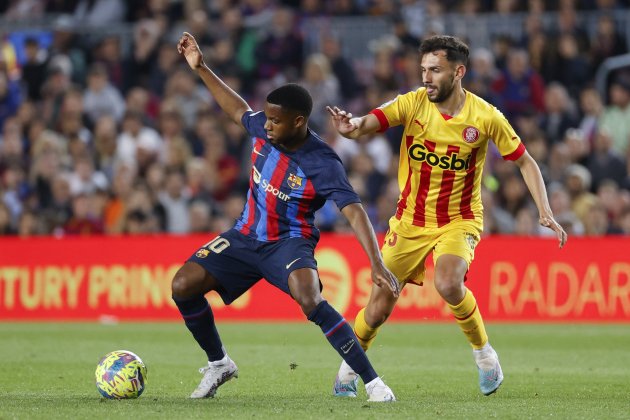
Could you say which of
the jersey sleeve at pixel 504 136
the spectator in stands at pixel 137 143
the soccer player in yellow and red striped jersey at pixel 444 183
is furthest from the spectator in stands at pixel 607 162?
the jersey sleeve at pixel 504 136

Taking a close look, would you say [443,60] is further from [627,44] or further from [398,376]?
[627,44]

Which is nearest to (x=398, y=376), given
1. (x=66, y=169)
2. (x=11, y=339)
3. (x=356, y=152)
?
(x=11, y=339)

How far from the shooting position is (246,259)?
8.76m

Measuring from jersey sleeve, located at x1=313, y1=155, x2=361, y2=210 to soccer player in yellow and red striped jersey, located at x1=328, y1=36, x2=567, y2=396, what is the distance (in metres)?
0.57

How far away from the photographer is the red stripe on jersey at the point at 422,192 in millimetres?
9422

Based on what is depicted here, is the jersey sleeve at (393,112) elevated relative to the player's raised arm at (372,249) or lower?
elevated

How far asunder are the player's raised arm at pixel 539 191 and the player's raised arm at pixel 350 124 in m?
1.18

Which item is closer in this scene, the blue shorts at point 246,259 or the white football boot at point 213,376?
the blue shorts at point 246,259

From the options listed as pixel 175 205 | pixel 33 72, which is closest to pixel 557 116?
pixel 175 205

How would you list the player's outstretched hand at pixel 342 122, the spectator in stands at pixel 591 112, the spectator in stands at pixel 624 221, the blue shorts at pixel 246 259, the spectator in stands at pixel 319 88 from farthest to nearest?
1. the spectator in stands at pixel 319 88
2. the spectator in stands at pixel 591 112
3. the spectator in stands at pixel 624 221
4. the player's outstretched hand at pixel 342 122
5. the blue shorts at pixel 246 259

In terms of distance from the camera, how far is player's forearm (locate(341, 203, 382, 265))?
8.16 meters

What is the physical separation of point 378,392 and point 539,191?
199cm

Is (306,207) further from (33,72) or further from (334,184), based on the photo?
(33,72)

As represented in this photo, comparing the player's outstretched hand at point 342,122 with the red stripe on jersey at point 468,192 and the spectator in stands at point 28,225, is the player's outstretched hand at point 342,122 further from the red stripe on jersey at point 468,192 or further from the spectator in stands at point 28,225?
the spectator in stands at point 28,225
